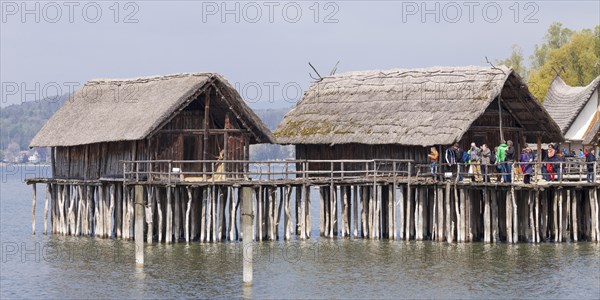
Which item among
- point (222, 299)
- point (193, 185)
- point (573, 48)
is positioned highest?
point (573, 48)

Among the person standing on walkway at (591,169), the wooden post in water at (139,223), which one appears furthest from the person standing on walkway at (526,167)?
the wooden post in water at (139,223)

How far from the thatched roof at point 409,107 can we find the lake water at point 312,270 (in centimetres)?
440

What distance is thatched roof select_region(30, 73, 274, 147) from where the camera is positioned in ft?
151

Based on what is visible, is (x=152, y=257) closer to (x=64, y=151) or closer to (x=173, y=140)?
(x=173, y=140)

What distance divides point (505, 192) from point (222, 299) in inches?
549

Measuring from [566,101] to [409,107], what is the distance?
16195 millimetres

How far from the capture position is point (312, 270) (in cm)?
3988

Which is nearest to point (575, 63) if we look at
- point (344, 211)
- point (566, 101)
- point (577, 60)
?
point (577, 60)

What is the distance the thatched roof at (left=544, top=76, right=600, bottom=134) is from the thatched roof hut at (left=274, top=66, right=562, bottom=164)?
10154mm

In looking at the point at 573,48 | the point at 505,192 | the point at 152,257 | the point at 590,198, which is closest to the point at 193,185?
the point at 152,257

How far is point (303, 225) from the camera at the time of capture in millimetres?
46906

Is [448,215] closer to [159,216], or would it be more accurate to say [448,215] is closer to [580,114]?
[159,216]

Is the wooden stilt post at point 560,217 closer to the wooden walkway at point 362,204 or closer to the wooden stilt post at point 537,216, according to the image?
the wooden walkway at point 362,204

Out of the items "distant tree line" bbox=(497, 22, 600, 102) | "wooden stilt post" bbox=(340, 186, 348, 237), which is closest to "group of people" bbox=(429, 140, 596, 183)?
"wooden stilt post" bbox=(340, 186, 348, 237)
